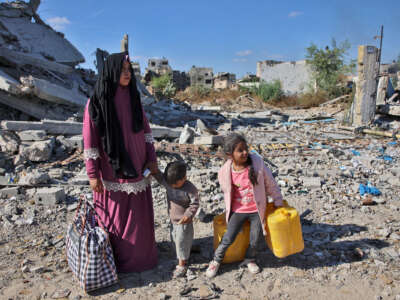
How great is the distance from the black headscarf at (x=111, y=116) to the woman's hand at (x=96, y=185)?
0.14 metres

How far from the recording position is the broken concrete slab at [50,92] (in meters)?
6.73

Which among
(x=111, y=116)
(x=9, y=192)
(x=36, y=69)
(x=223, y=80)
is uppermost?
(x=223, y=80)

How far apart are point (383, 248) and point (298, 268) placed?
0.90 m

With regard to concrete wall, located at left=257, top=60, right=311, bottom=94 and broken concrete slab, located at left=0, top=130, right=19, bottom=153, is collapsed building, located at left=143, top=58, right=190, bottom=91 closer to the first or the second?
concrete wall, located at left=257, top=60, right=311, bottom=94

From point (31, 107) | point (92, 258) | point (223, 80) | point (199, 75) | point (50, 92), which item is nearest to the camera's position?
point (92, 258)

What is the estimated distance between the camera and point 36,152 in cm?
556

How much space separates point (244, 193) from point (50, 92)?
606 centimetres

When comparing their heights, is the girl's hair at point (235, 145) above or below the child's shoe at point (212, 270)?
above

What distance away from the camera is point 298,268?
2658mm

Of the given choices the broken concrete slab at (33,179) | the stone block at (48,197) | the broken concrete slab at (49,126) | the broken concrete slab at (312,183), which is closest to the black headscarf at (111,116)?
the stone block at (48,197)

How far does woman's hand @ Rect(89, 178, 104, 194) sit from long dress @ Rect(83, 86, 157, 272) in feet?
0.11

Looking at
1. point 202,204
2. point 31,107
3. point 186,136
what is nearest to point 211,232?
point 202,204

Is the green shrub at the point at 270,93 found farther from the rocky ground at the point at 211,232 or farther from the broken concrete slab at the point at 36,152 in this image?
the broken concrete slab at the point at 36,152

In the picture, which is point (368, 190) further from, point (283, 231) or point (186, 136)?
point (186, 136)
